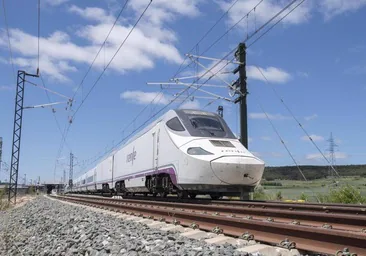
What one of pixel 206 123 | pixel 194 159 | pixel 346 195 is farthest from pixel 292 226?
pixel 346 195

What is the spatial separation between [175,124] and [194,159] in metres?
2.83

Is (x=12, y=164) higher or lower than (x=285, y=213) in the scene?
higher

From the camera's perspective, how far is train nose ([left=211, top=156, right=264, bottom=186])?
1300 cm

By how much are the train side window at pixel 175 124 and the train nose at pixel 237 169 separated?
2.75 meters

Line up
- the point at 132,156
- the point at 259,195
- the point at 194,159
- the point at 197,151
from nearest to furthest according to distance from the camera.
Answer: the point at 194,159, the point at 197,151, the point at 132,156, the point at 259,195

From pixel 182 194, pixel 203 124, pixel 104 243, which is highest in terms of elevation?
pixel 203 124

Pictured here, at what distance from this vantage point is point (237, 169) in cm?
1320

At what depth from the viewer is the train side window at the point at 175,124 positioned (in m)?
15.4

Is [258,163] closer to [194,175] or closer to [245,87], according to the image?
[194,175]

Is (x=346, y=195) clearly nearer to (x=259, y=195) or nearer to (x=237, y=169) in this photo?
(x=237, y=169)

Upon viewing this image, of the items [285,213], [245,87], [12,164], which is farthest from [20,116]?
[285,213]

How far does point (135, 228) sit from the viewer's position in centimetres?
837

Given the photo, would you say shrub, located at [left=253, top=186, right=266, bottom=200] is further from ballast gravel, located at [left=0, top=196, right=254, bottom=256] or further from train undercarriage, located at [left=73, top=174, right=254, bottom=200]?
ballast gravel, located at [left=0, top=196, right=254, bottom=256]

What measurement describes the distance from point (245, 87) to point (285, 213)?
13036mm
